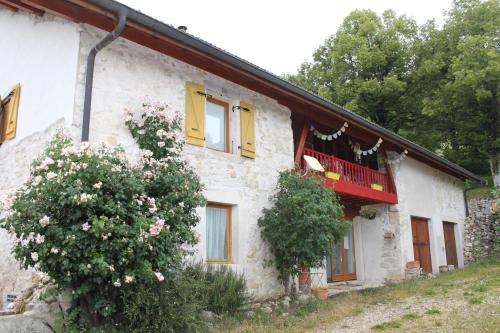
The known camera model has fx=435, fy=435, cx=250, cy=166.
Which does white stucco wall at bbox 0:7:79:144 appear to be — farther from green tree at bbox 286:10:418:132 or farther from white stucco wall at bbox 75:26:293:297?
green tree at bbox 286:10:418:132

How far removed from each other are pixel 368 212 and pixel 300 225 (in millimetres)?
6264

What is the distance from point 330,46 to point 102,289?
21200mm

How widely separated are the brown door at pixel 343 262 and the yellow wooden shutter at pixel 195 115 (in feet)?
20.6

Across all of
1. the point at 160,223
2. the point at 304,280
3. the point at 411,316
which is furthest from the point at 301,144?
the point at 160,223

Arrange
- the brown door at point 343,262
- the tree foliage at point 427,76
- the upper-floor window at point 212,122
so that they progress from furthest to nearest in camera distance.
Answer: the tree foliage at point 427,76 < the brown door at point 343,262 < the upper-floor window at point 212,122

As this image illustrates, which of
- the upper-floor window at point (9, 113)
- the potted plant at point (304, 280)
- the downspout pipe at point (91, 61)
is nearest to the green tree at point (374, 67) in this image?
the potted plant at point (304, 280)

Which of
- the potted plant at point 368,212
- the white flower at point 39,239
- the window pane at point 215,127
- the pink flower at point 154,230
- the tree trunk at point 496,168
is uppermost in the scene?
the tree trunk at point 496,168

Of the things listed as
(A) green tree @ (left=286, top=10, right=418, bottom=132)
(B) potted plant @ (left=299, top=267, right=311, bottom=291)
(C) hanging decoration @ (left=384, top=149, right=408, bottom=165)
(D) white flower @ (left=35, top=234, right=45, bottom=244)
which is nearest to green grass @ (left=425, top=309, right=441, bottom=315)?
(B) potted plant @ (left=299, top=267, right=311, bottom=291)

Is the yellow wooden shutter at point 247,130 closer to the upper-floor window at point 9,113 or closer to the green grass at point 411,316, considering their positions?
the green grass at point 411,316

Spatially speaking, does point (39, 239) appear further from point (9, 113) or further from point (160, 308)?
point (9, 113)

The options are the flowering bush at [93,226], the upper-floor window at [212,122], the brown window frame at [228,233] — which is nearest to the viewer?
the flowering bush at [93,226]

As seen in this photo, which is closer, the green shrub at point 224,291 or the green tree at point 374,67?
the green shrub at point 224,291

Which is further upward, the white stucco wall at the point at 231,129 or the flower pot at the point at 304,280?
the white stucco wall at the point at 231,129

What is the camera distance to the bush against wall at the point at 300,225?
760cm
